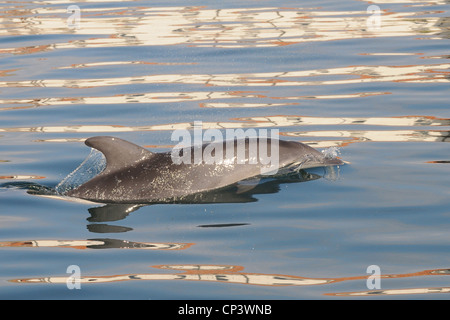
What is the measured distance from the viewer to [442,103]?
38.8 ft

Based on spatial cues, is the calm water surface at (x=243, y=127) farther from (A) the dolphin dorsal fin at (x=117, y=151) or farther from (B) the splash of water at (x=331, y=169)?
(A) the dolphin dorsal fin at (x=117, y=151)

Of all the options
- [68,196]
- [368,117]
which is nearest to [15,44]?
[368,117]

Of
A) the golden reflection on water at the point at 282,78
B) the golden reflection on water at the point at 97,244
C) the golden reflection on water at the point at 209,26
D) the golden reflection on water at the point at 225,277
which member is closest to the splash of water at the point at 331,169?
the golden reflection on water at the point at 97,244

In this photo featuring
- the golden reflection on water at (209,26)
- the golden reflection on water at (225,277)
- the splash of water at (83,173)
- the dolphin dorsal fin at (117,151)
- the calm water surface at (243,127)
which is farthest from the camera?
the golden reflection on water at (209,26)

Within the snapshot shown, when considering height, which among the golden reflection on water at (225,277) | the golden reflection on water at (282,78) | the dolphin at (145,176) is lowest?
the golden reflection on water at (225,277)

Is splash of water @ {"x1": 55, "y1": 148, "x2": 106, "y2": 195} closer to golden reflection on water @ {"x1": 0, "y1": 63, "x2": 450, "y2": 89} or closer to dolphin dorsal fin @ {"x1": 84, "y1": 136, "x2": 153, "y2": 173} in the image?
dolphin dorsal fin @ {"x1": 84, "y1": 136, "x2": 153, "y2": 173}

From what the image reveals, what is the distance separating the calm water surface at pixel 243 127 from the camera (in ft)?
20.7

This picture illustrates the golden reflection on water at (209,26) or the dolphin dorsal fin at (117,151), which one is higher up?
the golden reflection on water at (209,26)

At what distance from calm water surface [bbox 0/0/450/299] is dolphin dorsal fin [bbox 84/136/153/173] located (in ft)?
1.41

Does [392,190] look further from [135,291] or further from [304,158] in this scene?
[135,291]

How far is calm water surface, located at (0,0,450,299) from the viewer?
631cm

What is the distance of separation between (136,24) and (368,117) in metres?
9.97

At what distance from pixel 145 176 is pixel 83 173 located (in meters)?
1.32

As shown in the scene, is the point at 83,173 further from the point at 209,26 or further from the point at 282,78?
the point at 209,26
